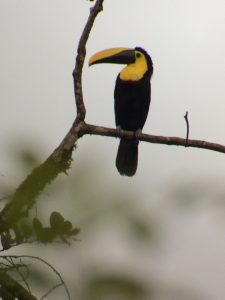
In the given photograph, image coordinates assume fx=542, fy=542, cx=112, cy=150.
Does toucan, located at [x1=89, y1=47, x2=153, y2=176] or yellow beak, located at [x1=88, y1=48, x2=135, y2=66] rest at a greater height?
yellow beak, located at [x1=88, y1=48, x2=135, y2=66]

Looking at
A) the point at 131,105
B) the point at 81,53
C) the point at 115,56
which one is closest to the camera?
the point at 81,53

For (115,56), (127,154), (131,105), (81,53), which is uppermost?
(81,53)

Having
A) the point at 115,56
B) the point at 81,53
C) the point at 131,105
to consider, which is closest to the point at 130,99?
the point at 131,105

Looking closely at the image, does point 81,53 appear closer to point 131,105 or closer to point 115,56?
point 131,105

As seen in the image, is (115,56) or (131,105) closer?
(131,105)

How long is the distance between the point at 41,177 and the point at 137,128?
4.12m

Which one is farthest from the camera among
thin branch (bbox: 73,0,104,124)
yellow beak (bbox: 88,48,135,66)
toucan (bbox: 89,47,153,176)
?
toucan (bbox: 89,47,153,176)

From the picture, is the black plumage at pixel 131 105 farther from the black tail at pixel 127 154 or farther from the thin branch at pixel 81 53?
the thin branch at pixel 81 53

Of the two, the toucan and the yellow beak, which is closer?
the yellow beak

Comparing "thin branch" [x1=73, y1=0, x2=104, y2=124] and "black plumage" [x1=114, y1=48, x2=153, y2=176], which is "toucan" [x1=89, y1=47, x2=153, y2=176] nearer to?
"black plumage" [x1=114, y1=48, x2=153, y2=176]

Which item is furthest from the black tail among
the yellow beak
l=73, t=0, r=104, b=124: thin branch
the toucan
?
l=73, t=0, r=104, b=124: thin branch

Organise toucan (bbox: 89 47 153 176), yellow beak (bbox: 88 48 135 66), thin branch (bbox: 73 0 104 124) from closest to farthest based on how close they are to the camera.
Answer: thin branch (bbox: 73 0 104 124) < yellow beak (bbox: 88 48 135 66) < toucan (bbox: 89 47 153 176)

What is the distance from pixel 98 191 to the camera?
60 centimetres

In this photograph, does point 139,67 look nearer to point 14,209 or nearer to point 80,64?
point 80,64
